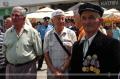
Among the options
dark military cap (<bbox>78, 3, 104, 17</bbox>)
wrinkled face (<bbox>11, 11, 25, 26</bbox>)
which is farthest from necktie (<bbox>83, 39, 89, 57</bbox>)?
wrinkled face (<bbox>11, 11, 25, 26</bbox>)

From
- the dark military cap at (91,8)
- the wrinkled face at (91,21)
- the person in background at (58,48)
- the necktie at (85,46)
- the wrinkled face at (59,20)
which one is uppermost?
the dark military cap at (91,8)

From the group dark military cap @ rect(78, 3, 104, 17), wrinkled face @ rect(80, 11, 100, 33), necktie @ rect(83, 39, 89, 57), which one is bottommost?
necktie @ rect(83, 39, 89, 57)

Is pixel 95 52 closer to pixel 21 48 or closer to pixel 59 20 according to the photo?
pixel 59 20

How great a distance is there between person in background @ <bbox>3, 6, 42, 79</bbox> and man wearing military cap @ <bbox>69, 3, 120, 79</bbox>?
1.86 metres

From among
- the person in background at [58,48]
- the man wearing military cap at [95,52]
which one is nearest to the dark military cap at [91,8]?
the man wearing military cap at [95,52]

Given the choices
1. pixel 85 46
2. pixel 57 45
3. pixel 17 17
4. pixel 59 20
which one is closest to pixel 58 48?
pixel 57 45

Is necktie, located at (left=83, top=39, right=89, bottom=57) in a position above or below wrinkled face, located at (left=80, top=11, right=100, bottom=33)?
below

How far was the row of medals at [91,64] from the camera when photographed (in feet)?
13.4

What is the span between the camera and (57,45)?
19.5ft

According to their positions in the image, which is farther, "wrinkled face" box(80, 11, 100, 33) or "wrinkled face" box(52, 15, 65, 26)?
"wrinkled face" box(52, 15, 65, 26)

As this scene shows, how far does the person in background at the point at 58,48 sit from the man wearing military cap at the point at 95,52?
5.49ft

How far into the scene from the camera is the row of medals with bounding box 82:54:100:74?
13.4 feet

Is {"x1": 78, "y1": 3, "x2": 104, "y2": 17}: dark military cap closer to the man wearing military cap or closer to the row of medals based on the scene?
the man wearing military cap

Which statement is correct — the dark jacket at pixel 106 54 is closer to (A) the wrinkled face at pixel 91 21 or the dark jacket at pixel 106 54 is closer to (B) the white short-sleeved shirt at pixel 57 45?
(A) the wrinkled face at pixel 91 21
